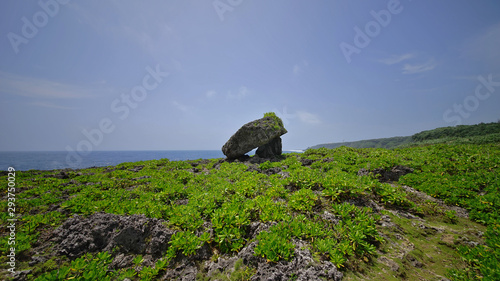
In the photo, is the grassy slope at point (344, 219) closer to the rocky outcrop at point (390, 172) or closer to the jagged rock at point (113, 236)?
the jagged rock at point (113, 236)

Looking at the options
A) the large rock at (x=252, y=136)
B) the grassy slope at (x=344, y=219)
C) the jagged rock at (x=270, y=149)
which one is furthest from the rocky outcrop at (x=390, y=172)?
the jagged rock at (x=270, y=149)

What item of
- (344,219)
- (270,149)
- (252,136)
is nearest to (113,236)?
(344,219)

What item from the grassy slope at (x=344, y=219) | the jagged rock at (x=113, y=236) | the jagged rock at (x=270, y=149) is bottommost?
the jagged rock at (x=113, y=236)

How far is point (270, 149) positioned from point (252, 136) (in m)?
3.60

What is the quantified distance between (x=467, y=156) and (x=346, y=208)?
1445 centimetres

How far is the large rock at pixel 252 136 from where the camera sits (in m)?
20.2

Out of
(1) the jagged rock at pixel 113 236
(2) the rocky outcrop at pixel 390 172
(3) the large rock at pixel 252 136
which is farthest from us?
(3) the large rock at pixel 252 136

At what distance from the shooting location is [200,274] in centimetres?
492

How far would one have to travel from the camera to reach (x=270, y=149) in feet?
73.6

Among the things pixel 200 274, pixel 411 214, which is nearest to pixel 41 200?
pixel 200 274

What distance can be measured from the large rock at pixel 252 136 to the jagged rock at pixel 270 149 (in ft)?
5.66

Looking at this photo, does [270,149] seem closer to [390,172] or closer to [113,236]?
[390,172]

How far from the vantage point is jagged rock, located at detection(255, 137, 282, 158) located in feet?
73.1

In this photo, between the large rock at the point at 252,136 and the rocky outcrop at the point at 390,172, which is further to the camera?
the large rock at the point at 252,136
